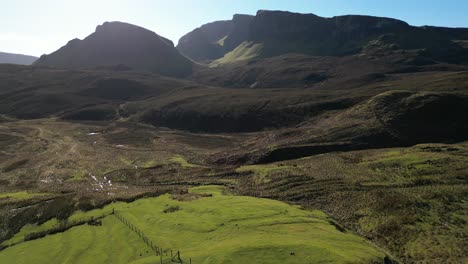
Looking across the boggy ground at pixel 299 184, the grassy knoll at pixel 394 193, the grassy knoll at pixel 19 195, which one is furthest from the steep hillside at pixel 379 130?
the grassy knoll at pixel 19 195

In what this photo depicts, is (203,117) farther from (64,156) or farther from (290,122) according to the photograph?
(64,156)

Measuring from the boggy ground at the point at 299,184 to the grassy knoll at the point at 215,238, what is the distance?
2893 millimetres

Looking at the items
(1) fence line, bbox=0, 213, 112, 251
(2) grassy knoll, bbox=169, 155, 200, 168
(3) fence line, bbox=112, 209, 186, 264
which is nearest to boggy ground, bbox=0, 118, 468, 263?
(2) grassy knoll, bbox=169, 155, 200, 168

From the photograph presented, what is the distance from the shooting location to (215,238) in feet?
145

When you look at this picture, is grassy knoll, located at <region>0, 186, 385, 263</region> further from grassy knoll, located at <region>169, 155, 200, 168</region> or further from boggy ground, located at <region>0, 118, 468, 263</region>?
grassy knoll, located at <region>169, 155, 200, 168</region>

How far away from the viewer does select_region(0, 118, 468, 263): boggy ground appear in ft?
165

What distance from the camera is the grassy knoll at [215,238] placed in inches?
1479

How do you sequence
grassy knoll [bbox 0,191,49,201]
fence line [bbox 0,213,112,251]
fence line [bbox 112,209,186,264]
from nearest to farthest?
fence line [bbox 112,209,186,264] < fence line [bbox 0,213,112,251] < grassy knoll [bbox 0,191,49,201]

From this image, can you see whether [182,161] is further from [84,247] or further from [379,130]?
[84,247]

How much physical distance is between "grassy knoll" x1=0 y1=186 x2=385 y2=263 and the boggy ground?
114 inches

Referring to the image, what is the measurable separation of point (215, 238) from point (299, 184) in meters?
30.0

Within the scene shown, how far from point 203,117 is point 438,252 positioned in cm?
14834

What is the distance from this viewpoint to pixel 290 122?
16050 centimetres

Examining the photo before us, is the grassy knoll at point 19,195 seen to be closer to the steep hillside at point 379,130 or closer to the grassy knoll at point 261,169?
the grassy knoll at point 261,169
